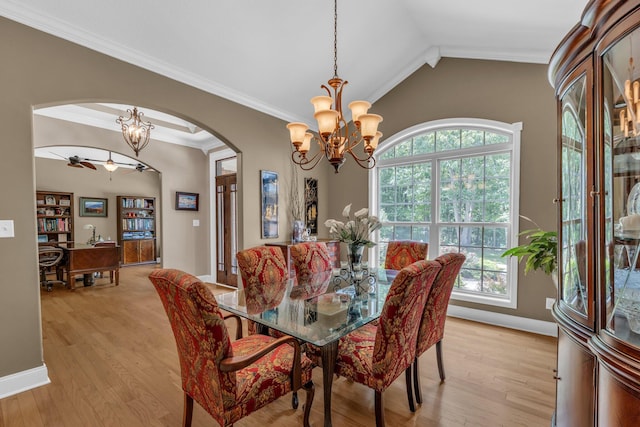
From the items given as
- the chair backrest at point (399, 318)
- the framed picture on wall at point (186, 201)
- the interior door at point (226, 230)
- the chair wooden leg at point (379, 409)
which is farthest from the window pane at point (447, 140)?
the framed picture on wall at point (186, 201)

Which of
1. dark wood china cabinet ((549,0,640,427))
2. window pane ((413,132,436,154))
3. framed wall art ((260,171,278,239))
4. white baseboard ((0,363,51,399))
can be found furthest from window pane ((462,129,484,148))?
white baseboard ((0,363,51,399))

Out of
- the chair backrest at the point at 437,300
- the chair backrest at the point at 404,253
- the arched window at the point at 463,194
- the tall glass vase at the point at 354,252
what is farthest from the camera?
the arched window at the point at 463,194

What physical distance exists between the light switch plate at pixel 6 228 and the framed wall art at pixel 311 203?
10.7 feet

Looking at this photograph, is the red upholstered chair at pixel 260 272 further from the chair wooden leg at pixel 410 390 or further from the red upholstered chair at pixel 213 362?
the chair wooden leg at pixel 410 390

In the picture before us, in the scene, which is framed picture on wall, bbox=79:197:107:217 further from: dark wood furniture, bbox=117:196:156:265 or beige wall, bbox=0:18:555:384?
beige wall, bbox=0:18:555:384

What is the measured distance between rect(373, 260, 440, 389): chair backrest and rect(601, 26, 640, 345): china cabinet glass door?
0.71 m

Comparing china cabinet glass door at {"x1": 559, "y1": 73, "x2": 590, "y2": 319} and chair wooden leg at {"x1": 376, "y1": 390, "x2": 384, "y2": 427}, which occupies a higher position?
china cabinet glass door at {"x1": 559, "y1": 73, "x2": 590, "y2": 319}

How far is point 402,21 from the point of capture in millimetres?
3230

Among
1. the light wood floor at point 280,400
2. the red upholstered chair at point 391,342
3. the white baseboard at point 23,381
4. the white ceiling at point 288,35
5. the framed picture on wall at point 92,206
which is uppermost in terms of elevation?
the white ceiling at point 288,35

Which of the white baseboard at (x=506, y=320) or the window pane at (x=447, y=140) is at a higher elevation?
the window pane at (x=447, y=140)

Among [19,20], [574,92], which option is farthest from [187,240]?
[574,92]

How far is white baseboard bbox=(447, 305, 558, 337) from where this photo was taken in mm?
3159

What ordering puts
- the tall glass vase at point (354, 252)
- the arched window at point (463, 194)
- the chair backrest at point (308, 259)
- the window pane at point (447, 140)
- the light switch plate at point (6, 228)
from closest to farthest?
the light switch plate at point (6, 228)
the tall glass vase at point (354, 252)
the chair backrest at point (308, 259)
the arched window at point (463, 194)
the window pane at point (447, 140)

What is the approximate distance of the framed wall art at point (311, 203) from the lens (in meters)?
4.66
